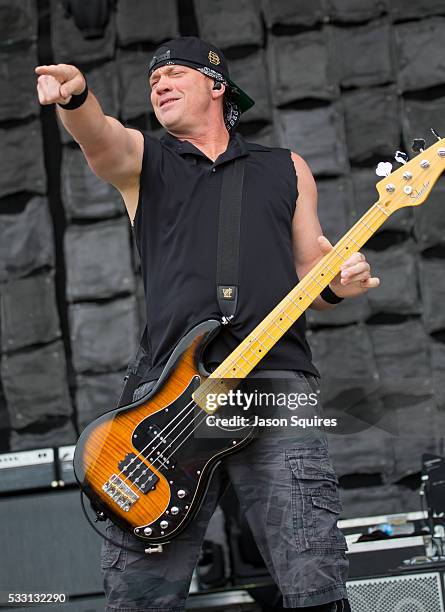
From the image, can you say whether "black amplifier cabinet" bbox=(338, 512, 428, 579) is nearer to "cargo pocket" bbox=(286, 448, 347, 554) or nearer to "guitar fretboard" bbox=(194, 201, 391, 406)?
"cargo pocket" bbox=(286, 448, 347, 554)

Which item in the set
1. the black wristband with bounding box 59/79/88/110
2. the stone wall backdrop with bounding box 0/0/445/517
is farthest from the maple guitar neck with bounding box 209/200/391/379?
the stone wall backdrop with bounding box 0/0/445/517

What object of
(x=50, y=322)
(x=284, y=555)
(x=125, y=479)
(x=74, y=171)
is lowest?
(x=284, y=555)

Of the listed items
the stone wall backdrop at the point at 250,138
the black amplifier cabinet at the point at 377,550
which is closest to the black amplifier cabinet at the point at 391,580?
the black amplifier cabinet at the point at 377,550

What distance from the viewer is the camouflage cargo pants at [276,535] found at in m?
2.35

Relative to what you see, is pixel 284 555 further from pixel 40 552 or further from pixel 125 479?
pixel 40 552

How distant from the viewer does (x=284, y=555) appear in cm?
237

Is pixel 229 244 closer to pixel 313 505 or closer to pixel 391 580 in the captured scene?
pixel 313 505

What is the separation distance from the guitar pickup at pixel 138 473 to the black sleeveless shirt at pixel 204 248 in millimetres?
215

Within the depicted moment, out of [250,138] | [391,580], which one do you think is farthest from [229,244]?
[250,138]

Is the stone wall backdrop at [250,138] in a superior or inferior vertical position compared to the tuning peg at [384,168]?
superior

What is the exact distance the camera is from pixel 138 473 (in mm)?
2426

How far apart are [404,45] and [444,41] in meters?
0.16

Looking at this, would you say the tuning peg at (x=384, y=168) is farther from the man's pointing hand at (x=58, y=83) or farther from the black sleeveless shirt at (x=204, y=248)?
the man's pointing hand at (x=58, y=83)

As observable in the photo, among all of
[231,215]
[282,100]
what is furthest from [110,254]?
[231,215]
